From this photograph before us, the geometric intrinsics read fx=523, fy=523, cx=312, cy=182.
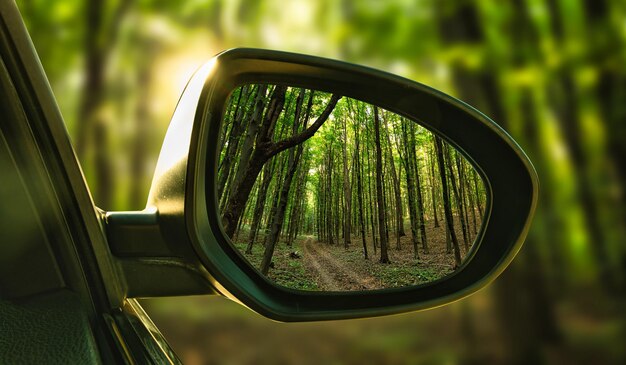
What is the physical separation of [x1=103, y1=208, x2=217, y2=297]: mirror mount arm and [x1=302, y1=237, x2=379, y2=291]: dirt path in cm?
16

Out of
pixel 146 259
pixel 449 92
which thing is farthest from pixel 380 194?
pixel 449 92

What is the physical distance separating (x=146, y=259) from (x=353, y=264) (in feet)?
0.93

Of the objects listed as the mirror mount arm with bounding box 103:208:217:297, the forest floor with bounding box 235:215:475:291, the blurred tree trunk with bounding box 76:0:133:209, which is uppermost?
the blurred tree trunk with bounding box 76:0:133:209

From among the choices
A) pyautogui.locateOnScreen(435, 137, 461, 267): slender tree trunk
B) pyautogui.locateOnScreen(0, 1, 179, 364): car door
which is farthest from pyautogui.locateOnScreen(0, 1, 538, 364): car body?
pyautogui.locateOnScreen(435, 137, 461, 267): slender tree trunk

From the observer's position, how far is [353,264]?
2.19 feet

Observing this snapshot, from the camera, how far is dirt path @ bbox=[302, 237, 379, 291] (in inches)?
24.2

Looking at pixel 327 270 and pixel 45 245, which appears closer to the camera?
pixel 45 245

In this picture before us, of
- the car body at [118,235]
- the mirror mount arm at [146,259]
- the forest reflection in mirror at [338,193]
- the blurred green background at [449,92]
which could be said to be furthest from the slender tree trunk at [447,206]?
the blurred green background at [449,92]

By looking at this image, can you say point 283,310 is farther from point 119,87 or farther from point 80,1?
point 119,87

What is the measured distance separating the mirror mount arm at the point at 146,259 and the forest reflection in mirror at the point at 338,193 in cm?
8

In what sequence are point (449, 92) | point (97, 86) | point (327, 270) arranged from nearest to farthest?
1. point (327, 270)
2. point (97, 86)
3. point (449, 92)

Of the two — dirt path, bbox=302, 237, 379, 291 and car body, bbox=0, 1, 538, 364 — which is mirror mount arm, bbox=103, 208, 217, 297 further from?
dirt path, bbox=302, 237, 379, 291

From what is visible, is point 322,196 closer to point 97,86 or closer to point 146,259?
point 146,259

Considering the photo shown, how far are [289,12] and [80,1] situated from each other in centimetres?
152
